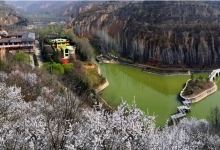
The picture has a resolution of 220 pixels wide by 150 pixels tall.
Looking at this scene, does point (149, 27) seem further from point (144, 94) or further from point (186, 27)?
point (144, 94)

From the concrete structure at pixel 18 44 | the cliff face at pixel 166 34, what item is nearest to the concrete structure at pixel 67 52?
the concrete structure at pixel 18 44

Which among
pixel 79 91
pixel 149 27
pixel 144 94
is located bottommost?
pixel 144 94

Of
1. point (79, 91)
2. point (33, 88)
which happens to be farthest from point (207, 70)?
point (33, 88)

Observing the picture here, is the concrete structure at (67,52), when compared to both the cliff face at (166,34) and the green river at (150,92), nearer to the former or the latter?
the green river at (150,92)

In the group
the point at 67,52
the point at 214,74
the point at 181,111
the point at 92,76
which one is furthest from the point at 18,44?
the point at 214,74

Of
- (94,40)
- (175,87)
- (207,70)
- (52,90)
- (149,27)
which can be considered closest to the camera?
(52,90)
